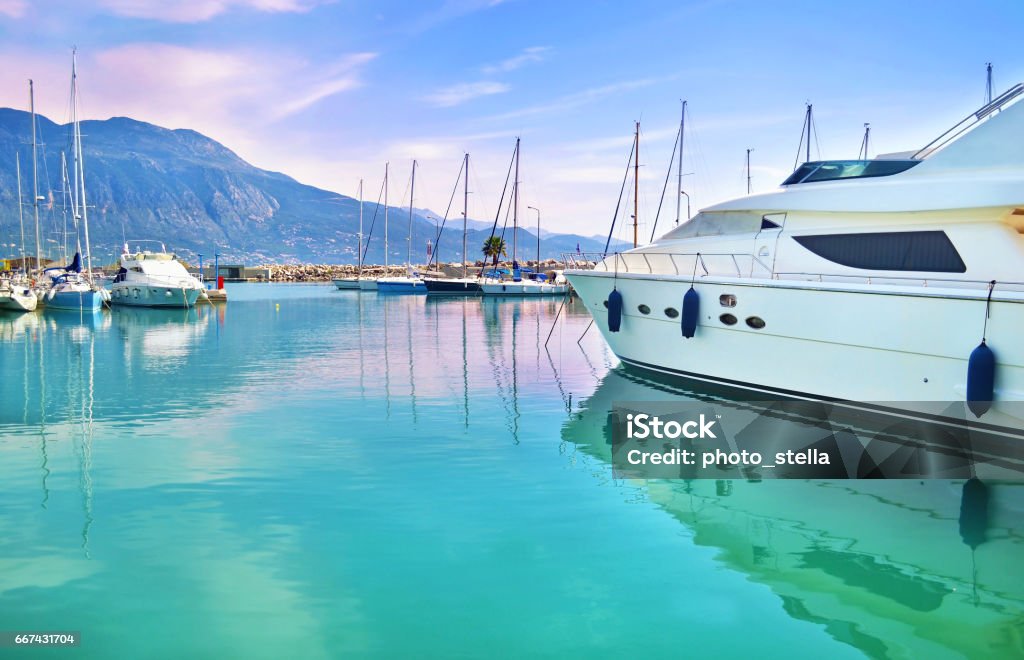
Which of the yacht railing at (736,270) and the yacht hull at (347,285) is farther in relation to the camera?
the yacht hull at (347,285)

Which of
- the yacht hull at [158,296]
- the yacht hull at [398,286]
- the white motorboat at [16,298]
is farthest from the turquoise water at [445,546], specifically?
the yacht hull at [398,286]

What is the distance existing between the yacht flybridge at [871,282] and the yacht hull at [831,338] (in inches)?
0.9

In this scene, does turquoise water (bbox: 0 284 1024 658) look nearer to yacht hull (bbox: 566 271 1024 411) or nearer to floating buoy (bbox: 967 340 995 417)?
floating buoy (bbox: 967 340 995 417)

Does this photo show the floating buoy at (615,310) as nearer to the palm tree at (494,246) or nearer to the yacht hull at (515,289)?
the yacht hull at (515,289)

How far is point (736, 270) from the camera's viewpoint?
15.2 metres

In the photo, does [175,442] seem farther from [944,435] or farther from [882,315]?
[944,435]

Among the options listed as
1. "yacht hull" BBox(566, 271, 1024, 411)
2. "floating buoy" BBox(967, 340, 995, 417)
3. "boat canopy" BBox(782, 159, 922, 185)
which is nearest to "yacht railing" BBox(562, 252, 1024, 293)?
"yacht hull" BBox(566, 271, 1024, 411)

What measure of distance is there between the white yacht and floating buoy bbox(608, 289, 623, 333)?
34935 millimetres

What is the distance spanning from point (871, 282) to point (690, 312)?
3.67 m

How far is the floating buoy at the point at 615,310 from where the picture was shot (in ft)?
58.2

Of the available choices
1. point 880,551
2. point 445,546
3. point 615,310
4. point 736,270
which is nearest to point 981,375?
point 880,551

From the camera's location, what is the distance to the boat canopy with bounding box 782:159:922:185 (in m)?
13.2

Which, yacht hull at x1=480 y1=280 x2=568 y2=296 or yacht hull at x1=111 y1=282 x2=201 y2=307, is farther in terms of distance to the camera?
yacht hull at x1=480 y1=280 x2=568 y2=296

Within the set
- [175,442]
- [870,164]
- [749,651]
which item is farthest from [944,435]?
[175,442]
